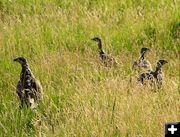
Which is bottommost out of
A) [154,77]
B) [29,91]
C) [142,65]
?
[29,91]

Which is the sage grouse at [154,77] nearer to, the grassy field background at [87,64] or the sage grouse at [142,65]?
the grassy field background at [87,64]

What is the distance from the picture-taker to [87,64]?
27.0 ft

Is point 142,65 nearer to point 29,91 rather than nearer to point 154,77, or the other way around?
point 154,77

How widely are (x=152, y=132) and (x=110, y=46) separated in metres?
4.08

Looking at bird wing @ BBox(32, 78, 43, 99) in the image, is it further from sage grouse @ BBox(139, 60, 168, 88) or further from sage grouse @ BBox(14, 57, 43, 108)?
sage grouse @ BBox(139, 60, 168, 88)

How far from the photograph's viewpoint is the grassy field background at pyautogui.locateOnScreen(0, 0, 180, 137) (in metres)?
5.62

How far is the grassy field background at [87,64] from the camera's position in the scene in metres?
5.62

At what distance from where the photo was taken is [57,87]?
726 cm

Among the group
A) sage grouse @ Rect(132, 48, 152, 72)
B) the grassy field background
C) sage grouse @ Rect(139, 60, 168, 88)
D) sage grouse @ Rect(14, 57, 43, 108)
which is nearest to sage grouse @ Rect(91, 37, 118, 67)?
the grassy field background

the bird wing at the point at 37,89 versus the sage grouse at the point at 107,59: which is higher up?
the sage grouse at the point at 107,59

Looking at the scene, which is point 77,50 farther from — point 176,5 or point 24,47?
point 176,5

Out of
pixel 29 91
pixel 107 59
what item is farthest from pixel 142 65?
pixel 29 91

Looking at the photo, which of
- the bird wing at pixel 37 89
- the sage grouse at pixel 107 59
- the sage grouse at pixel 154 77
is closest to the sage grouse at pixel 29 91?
the bird wing at pixel 37 89

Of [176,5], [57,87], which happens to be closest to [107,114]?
[57,87]
